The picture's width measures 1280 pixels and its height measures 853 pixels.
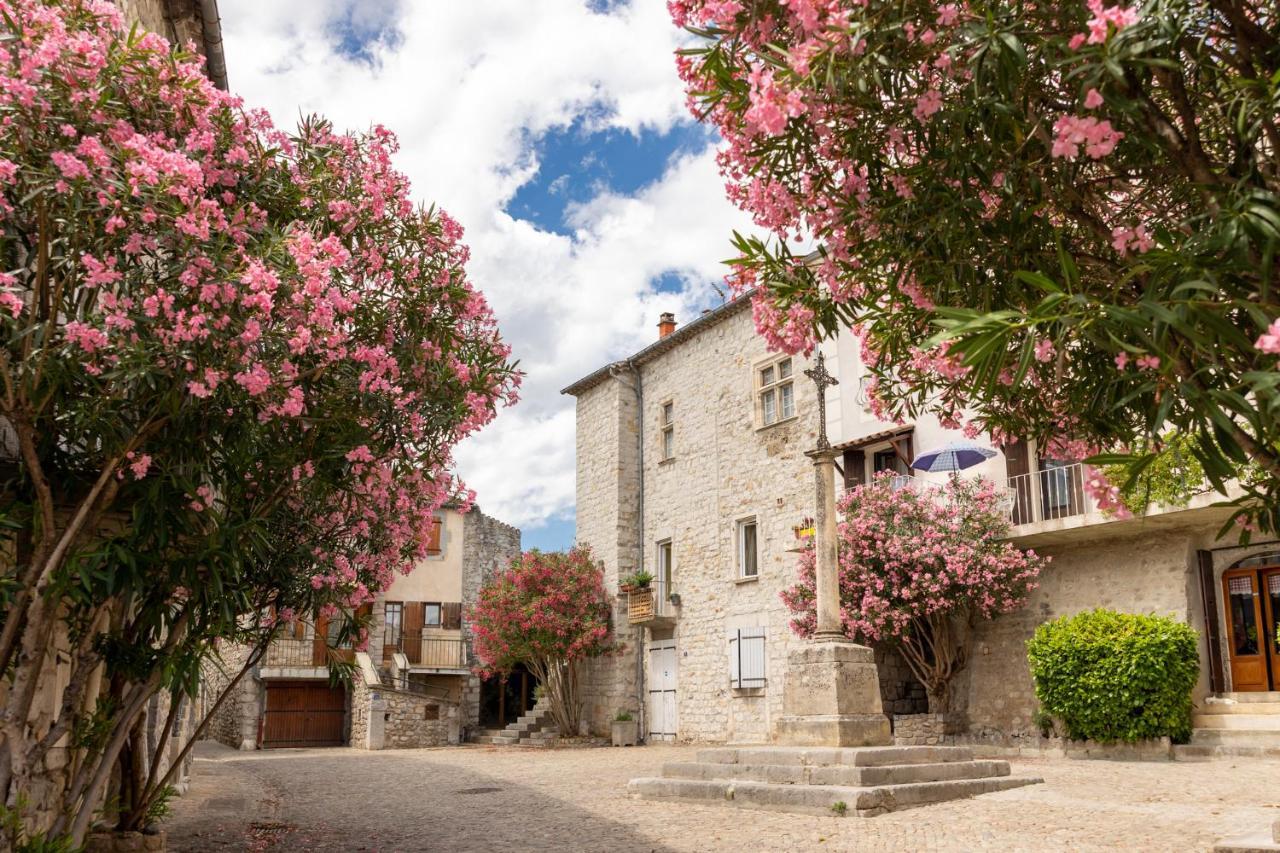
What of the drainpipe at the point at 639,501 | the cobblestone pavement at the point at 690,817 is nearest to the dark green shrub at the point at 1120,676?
the cobblestone pavement at the point at 690,817

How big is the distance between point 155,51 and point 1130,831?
7.58 metres

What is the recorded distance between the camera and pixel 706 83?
13.3ft

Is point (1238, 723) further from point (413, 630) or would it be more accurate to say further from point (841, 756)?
point (413, 630)

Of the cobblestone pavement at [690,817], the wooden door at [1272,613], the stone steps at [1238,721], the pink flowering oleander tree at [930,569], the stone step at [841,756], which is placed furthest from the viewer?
the pink flowering oleander tree at [930,569]

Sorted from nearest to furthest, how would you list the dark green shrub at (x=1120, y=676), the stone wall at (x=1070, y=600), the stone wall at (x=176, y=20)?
1. the stone wall at (x=176, y=20)
2. the dark green shrub at (x=1120, y=676)
3. the stone wall at (x=1070, y=600)

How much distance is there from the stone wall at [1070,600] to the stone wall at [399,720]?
41.5 feet

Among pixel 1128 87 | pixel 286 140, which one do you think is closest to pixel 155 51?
pixel 286 140

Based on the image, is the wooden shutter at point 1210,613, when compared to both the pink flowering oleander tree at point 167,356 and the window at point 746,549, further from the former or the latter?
the pink flowering oleander tree at point 167,356

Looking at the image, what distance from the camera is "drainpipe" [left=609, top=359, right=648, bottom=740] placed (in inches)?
847

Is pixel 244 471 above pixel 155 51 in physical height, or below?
below

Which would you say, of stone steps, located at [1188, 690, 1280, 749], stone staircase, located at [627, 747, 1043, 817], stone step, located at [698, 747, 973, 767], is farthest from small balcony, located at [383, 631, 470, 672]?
stone steps, located at [1188, 690, 1280, 749]

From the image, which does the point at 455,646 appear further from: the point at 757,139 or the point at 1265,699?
the point at 757,139

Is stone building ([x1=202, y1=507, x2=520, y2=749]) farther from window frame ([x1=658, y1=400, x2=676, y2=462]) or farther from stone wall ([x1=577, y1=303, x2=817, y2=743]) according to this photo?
window frame ([x1=658, y1=400, x2=676, y2=462])

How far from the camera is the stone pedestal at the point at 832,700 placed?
960 centimetres
